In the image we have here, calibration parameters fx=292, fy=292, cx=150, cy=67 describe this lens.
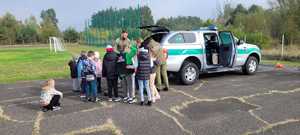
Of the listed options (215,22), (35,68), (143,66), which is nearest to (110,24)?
(215,22)

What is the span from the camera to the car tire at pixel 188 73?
9180 millimetres

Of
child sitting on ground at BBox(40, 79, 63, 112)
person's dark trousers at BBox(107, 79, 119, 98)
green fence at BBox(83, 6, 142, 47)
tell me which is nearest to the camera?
child sitting on ground at BBox(40, 79, 63, 112)

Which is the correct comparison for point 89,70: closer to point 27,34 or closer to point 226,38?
point 226,38

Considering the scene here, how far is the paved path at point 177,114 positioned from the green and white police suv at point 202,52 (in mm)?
810

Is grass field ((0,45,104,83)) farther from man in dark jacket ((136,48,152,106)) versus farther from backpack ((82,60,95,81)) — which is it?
man in dark jacket ((136,48,152,106))

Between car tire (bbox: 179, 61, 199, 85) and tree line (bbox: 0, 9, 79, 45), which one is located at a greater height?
tree line (bbox: 0, 9, 79, 45)

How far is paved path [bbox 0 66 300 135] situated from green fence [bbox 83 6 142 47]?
24.0m

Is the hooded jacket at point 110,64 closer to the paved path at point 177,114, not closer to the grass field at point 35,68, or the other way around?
the paved path at point 177,114

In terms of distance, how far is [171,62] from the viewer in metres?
8.93

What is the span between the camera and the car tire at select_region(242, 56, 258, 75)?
11092 millimetres

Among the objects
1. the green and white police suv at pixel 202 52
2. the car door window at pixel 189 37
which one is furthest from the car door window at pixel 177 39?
the car door window at pixel 189 37

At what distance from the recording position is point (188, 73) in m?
9.34

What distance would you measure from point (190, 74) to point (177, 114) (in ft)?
11.2

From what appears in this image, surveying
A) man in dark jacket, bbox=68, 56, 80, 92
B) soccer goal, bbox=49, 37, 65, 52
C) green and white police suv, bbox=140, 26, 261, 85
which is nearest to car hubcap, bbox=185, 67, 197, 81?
green and white police suv, bbox=140, 26, 261, 85
